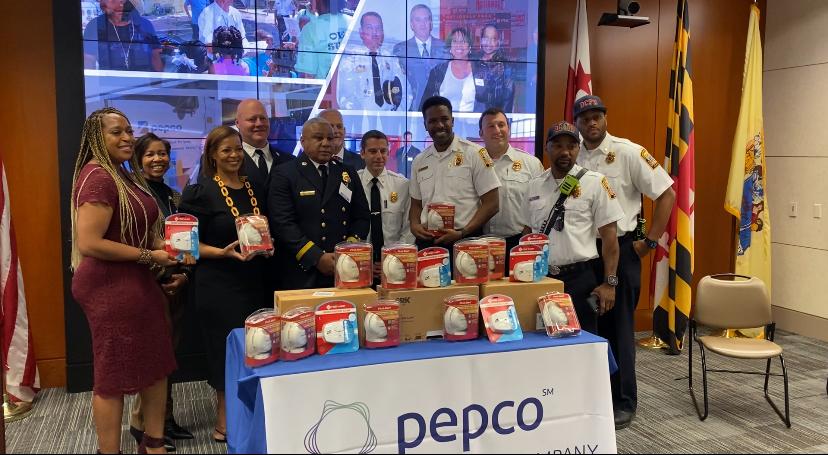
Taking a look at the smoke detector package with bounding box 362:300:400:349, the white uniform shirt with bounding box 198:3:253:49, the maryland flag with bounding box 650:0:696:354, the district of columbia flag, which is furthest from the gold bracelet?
the maryland flag with bounding box 650:0:696:354

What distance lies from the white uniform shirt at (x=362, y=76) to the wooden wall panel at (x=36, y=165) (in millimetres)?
1776

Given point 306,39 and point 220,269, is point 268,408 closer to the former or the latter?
point 220,269

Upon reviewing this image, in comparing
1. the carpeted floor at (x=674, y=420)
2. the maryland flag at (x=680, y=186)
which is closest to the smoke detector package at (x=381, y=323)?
the carpeted floor at (x=674, y=420)

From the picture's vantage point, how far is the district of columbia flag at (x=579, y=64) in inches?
183

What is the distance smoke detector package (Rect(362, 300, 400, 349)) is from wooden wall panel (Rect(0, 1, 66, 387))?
8.46 ft

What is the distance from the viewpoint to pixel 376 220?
3732 mm

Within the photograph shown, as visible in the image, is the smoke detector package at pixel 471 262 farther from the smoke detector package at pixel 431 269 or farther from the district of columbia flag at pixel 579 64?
the district of columbia flag at pixel 579 64

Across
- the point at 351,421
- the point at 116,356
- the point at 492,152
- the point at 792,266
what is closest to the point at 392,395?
the point at 351,421

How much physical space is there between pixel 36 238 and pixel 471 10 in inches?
129

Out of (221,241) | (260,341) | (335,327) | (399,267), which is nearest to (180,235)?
(221,241)

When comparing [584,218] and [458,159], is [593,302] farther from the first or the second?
[458,159]

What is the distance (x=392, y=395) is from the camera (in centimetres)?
219

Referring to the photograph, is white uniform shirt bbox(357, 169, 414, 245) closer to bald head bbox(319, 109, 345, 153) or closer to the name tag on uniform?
bald head bbox(319, 109, 345, 153)

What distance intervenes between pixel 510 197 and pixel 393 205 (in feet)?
2.36
